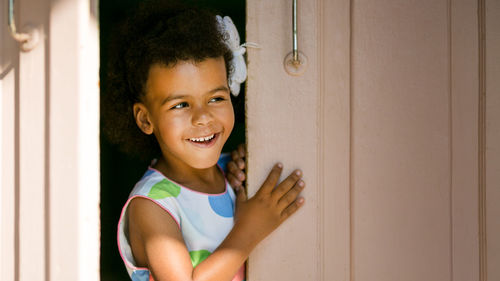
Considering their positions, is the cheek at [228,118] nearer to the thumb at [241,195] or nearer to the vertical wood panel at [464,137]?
the thumb at [241,195]

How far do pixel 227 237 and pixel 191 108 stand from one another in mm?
411

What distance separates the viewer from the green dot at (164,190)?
4.36ft

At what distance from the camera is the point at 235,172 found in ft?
5.12

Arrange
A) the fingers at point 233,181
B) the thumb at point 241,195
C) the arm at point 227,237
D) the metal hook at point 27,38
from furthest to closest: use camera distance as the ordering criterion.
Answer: the fingers at point 233,181 < the thumb at point 241,195 < the arm at point 227,237 < the metal hook at point 27,38

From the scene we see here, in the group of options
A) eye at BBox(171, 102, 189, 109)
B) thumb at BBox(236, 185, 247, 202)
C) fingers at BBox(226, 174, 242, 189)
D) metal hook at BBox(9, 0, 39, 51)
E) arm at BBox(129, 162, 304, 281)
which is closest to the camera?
metal hook at BBox(9, 0, 39, 51)

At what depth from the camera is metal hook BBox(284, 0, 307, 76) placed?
132 centimetres

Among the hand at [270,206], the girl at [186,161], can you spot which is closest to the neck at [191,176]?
the girl at [186,161]

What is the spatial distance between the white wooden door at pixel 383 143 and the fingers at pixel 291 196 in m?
0.04

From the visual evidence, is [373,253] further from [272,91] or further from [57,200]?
[57,200]

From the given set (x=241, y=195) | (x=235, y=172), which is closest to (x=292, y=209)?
(x=241, y=195)

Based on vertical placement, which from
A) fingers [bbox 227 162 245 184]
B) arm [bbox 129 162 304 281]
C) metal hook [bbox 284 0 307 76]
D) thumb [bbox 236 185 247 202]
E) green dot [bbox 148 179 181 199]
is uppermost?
metal hook [bbox 284 0 307 76]

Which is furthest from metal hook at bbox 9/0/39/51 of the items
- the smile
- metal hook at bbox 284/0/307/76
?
metal hook at bbox 284/0/307/76

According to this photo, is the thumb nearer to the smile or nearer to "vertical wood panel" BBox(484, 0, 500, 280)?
the smile

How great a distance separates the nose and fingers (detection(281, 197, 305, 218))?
363 millimetres
